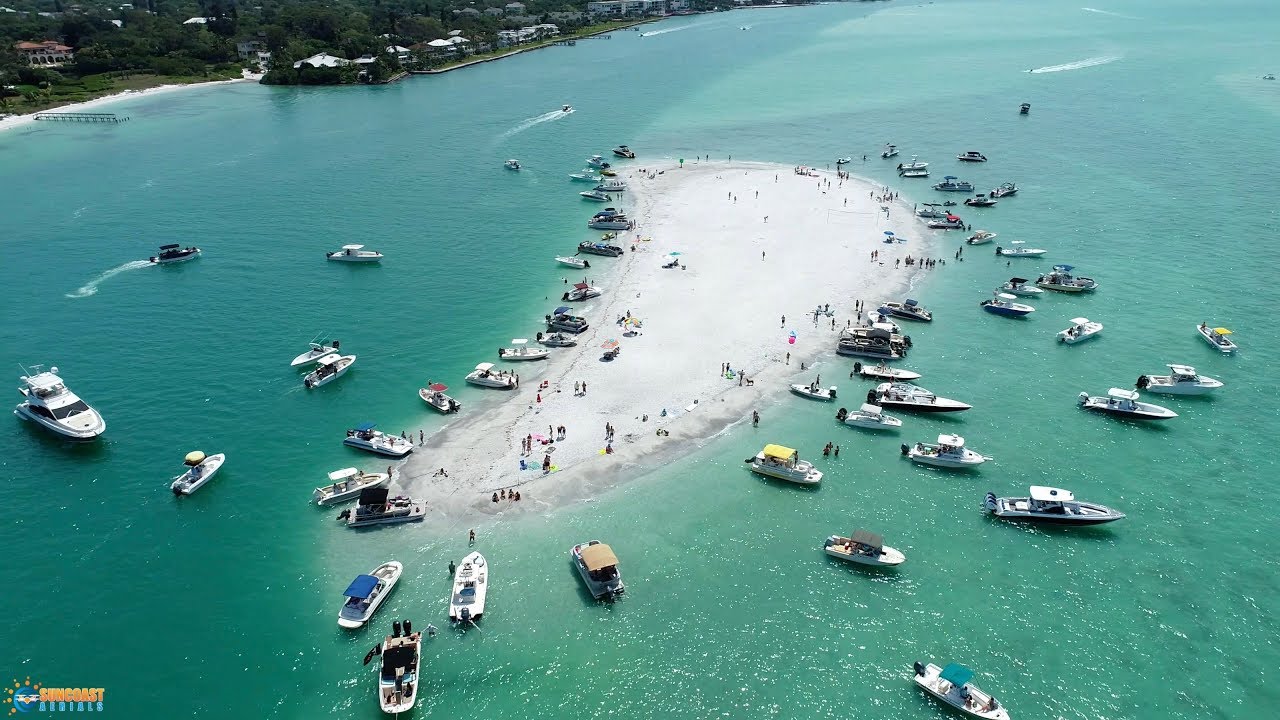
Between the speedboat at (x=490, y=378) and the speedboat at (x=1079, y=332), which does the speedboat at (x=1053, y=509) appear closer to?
the speedboat at (x=1079, y=332)

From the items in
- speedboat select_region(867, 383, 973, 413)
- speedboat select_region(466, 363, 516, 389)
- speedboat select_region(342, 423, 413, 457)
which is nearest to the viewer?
speedboat select_region(342, 423, 413, 457)

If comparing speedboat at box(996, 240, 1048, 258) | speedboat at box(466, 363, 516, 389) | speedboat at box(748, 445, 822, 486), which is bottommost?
speedboat at box(748, 445, 822, 486)

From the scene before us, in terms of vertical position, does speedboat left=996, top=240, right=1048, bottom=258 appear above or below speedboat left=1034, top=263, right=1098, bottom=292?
above

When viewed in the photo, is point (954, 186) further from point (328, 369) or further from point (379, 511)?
point (379, 511)

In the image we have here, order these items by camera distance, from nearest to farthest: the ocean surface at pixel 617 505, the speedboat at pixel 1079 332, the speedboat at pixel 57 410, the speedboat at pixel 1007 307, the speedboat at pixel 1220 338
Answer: the ocean surface at pixel 617 505
the speedboat at pixel 57 410
the speedboat at pixel 1220 338
the speedboat at pixel 1079 332
the speedboat at pixel 1007 307

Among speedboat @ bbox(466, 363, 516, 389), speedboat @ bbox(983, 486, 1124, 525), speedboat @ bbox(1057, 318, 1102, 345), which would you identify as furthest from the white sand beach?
speedboat @ bbox(1057, 318, 1102, 345)

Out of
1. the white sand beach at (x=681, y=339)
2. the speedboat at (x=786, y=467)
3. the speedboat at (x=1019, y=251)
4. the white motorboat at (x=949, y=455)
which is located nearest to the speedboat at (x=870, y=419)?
the white sand beach at (x=681, y=339)

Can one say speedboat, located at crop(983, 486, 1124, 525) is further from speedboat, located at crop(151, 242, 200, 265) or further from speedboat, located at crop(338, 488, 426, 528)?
speedboat, located at crop(151, 242, 200, 265)

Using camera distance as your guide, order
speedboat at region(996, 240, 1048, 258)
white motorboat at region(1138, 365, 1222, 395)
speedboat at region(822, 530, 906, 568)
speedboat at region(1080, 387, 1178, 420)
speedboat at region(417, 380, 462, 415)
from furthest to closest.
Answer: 1. speedboat at region(996, 240, 1048, 258)
2. white motorboat at region(1138, 365, 1222, 395)
3. speedboat at region(417, 380, 462, 415)
4. speedboat at region(1080, 387, 1178, 420)
5. speedboat at region(822, 530, 906, 568)
